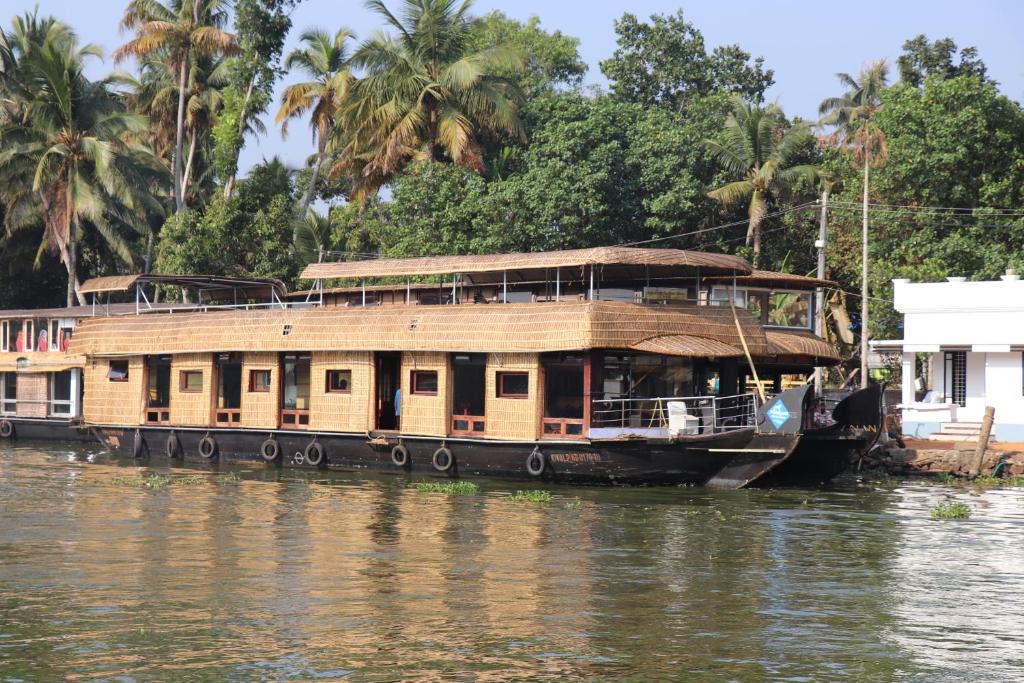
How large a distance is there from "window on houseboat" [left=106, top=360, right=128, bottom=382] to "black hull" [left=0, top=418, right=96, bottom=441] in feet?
16.1

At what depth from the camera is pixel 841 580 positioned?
45.6 ft

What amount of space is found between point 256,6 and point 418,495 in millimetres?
28199

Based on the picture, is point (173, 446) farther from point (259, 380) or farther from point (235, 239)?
point (235, 239)

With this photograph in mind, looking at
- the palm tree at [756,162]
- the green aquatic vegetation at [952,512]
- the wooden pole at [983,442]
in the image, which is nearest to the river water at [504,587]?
the green aquatic vegetation at [952,512]

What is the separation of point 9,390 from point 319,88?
13.6 meters

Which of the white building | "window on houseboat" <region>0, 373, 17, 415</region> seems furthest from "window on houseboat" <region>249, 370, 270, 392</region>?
the white building

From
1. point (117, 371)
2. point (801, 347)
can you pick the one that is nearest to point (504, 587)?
point (801, 347)

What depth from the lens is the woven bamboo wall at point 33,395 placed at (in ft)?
114

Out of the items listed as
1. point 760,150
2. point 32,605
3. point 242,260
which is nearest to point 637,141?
point 760,150

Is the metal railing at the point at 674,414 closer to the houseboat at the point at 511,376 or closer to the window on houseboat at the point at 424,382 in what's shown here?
the houseboat at the point at 511,376

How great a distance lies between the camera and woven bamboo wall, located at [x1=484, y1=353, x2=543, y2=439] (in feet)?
72.3

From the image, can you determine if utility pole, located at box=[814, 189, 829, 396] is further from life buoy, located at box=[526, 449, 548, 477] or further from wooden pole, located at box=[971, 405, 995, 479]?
life buoy, located at box=[526, 449, 548, 477]

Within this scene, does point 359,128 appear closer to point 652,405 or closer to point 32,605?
point 652,405

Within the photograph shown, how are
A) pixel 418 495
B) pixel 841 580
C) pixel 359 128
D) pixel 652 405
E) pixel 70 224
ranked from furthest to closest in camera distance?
1. pixel 70 224
2. pixel 359 128
3. pixel 652 405
4. pixel 418 495
5. pixel 841 580
